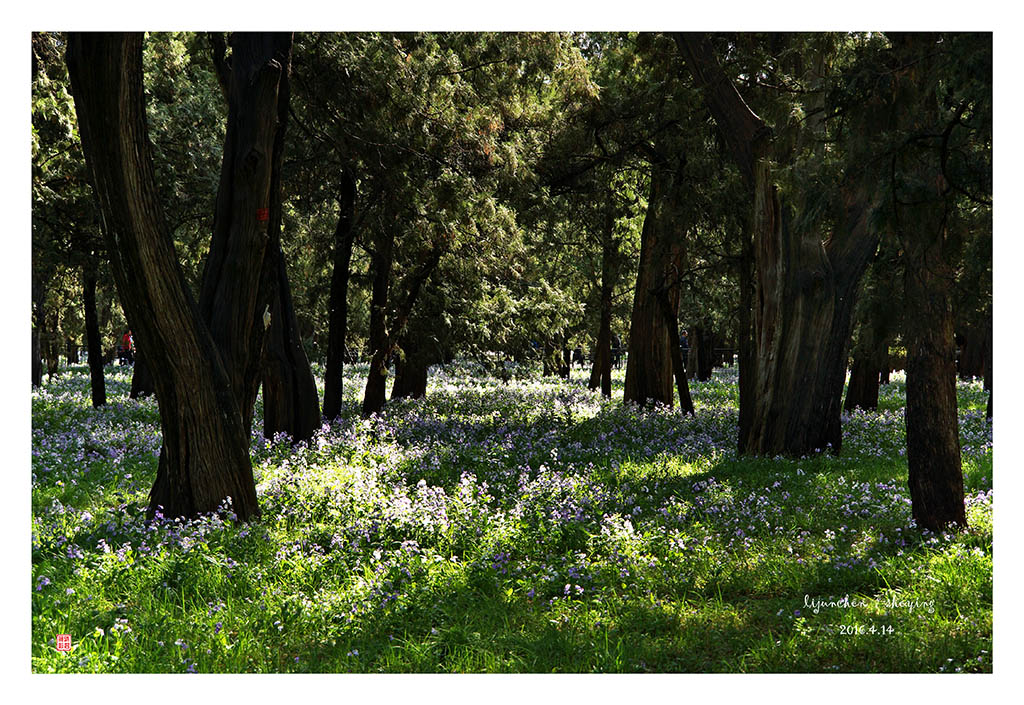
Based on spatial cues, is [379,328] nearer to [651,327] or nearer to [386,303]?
[386,303]

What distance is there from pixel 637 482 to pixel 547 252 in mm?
14675

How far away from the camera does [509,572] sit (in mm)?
5969

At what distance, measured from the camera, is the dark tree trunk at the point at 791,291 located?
1077 cm

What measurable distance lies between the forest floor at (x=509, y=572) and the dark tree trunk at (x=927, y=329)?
396 millimetres

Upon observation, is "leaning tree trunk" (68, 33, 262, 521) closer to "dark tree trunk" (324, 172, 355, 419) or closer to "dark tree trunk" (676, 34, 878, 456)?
"dark tree trunk" (324, 172, 355, 419)

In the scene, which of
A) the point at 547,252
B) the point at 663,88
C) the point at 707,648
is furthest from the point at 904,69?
the point at 547,252

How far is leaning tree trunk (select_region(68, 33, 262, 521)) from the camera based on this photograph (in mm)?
5828

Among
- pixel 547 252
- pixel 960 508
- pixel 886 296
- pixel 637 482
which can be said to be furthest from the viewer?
pixel 547 252

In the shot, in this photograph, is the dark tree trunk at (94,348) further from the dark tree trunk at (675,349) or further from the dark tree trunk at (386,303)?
the dark tree trunk at (675,349)

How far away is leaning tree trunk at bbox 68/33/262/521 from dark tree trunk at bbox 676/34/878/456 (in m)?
6.29

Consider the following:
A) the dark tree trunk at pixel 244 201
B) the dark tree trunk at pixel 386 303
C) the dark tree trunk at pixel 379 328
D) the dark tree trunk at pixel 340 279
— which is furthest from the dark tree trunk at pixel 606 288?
the dark tree trunk at pixel 244 201

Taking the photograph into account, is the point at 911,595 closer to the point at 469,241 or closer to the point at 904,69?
the point at 904,69

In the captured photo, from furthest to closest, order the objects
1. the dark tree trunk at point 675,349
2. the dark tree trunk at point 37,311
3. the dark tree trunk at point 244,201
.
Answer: the dark tree trunk at point 675,349
the dark tree trunk at point 37,311
the dark tree trunk at point 244,201

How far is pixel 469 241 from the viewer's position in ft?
50.5
